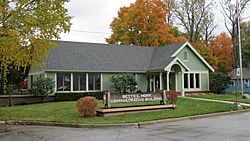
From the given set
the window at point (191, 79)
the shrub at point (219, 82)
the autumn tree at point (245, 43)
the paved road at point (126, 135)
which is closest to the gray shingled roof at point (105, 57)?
the window at point (191, 79)

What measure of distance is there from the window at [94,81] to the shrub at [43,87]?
14.5 ft

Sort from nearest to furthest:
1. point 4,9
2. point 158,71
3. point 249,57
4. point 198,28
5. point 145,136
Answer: point 145,136 < point 4,9 < point 158,71 < point 198,28 < point 249,57

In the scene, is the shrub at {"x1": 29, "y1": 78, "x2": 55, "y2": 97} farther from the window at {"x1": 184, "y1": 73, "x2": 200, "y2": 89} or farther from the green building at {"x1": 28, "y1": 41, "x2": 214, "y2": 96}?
the window at {"x1": 184, "y1": 73, "x2": 200, "y2": 89}

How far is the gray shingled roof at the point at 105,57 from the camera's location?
98.0 ft

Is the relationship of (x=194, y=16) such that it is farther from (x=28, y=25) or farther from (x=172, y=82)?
(x=28, y=25)

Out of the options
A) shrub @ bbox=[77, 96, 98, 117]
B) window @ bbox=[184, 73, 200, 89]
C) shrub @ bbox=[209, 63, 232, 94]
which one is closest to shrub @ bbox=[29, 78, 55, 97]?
shrub @ bbox=[77, 96, 98, 117]

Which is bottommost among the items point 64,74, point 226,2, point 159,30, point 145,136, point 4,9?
point 145,136

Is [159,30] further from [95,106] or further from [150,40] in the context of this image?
[95,106]

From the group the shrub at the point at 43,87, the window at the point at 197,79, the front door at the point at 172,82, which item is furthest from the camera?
the window at the point at 197,79

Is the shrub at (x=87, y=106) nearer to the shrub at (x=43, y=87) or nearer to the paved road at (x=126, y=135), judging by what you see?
the paved road at (x=126, y=135)

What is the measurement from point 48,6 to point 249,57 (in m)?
53.9

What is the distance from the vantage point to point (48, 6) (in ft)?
54.5

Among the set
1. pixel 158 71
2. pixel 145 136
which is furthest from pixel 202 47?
pixel 145 136

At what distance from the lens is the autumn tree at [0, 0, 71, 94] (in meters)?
15.6
